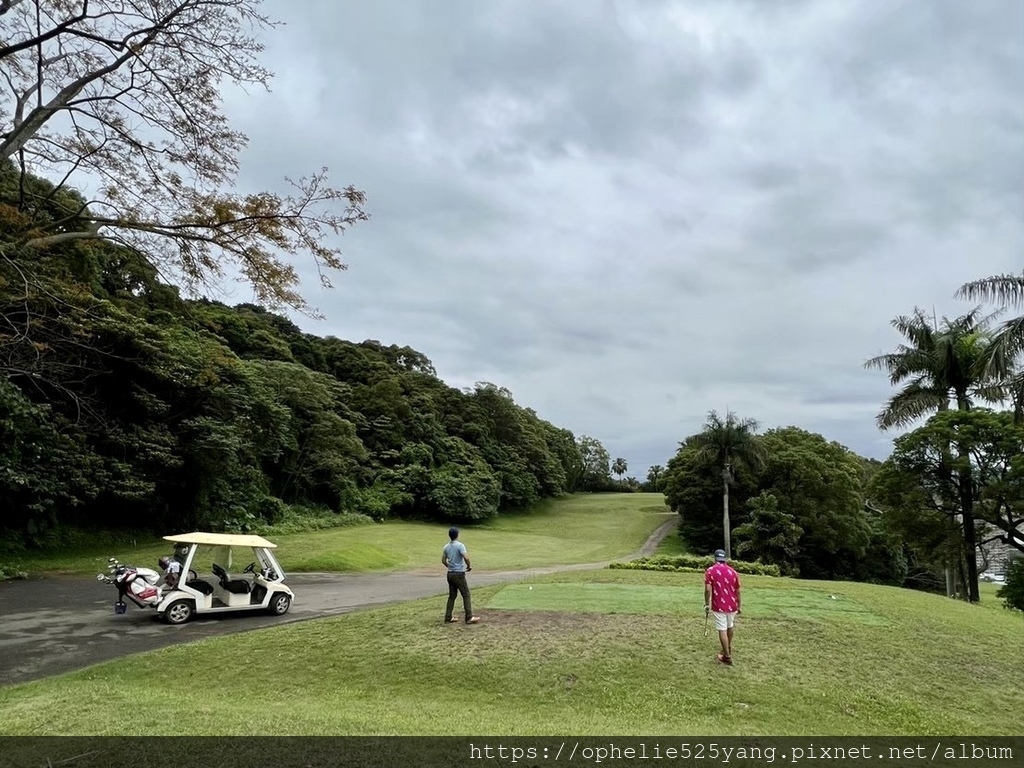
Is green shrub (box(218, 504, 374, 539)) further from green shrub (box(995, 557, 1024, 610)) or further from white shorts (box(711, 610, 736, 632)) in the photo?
green shrub (box(995, 557, 1024, 610))

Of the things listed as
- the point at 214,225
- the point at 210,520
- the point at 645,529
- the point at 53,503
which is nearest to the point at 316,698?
the point at 214,225

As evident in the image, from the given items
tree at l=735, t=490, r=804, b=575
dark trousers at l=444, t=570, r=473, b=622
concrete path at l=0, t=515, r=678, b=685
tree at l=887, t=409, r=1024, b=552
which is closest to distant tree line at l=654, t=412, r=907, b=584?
Answer: tree at l=735, t=490, r=804, b=575

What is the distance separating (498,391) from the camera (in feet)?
232

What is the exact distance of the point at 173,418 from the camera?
27.6 meters

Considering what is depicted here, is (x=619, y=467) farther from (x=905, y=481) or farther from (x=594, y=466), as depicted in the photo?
(x=905, y=481)

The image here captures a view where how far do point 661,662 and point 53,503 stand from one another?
2370cm

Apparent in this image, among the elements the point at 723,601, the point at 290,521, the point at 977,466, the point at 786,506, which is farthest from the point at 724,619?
the point at 786,506

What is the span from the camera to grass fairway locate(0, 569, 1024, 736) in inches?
256

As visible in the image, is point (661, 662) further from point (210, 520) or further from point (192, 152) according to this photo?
point (210, 520)

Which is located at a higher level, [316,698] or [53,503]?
[53,503]

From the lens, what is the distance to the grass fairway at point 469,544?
23328 millimetres

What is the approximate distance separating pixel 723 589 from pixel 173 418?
1027 inches

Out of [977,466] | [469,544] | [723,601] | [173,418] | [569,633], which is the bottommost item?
[469,544]

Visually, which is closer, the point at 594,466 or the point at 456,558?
the point at 456,558
